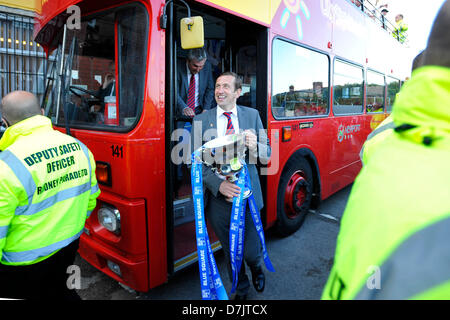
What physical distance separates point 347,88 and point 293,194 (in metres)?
2.07

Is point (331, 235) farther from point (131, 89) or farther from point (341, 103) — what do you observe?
point (131, 89)

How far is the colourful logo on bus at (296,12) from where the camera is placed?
10.0 feet

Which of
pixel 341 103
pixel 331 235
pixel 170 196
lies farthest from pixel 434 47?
pixel 341 103

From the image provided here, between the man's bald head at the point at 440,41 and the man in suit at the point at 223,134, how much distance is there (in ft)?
4.95

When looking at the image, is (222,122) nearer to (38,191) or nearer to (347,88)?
(38,191)

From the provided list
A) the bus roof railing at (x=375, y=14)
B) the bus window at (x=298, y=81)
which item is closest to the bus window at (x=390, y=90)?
the bus roof railing at (x=375, y=14)

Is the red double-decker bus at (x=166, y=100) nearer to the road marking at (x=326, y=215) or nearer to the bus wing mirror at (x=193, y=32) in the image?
the bus wing mirror at (x=193, y=32)

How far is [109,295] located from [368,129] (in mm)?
4956

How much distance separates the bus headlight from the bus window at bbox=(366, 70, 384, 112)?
4720 millimetres

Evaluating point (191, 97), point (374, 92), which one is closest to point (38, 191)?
point (191, 97)

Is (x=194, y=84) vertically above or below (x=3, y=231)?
above

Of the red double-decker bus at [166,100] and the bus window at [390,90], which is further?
the bus window at [390,90]

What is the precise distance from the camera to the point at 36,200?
1.46 metres

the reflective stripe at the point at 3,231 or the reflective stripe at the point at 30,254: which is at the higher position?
the reflective stripe at the point at 3,231
